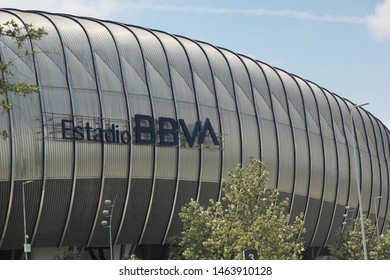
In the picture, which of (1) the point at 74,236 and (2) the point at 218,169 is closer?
(1) the point at 74,236

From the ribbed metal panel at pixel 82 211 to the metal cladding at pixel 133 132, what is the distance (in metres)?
0.08

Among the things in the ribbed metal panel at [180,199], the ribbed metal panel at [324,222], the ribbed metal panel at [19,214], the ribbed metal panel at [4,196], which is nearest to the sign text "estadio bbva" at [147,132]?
the ribbed metal panel at [180,199]

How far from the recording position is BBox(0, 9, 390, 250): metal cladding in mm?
53688

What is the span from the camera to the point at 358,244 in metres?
66.9

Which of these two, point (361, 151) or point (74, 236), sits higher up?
point (361, 151)

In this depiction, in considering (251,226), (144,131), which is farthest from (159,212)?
(251,226)

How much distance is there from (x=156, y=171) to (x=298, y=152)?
17.1 m

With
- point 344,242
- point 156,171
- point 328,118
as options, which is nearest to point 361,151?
point 328,118

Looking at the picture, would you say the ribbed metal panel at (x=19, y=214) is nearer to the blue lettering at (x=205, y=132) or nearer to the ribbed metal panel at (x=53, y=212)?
the ribbed metal panel at (x=53, y=212)

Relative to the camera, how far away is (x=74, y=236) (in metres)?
56.5

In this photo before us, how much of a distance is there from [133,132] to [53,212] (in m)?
8.45

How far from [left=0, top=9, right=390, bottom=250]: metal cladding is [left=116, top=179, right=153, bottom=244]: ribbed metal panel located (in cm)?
8

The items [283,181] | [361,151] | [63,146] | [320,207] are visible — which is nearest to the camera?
[63,146]
